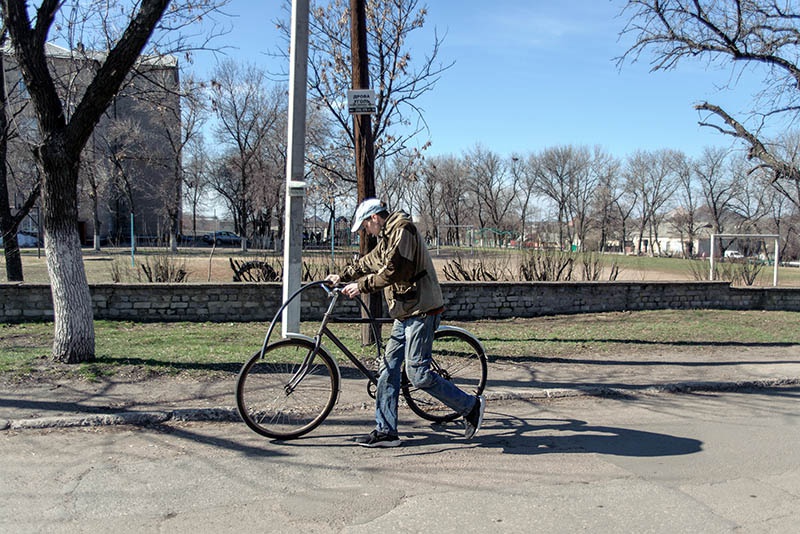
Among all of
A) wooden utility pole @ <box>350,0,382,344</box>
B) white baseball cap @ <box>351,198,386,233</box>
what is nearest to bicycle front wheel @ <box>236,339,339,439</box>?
white baseball cap @ <box>351,198,386,233</box>

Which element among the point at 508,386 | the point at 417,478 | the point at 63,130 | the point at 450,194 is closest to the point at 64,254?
the point at 63,130

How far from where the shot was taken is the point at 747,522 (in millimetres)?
3633

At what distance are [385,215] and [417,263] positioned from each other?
0.50 m

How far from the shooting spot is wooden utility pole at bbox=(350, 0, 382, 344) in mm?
8148

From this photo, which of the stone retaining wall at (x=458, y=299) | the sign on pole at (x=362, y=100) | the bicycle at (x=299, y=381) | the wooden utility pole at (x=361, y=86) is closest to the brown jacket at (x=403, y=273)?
the bicycle at (x=299, y=381)

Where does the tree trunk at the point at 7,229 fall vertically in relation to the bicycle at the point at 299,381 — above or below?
above

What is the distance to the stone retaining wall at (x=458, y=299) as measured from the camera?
11.2 metres

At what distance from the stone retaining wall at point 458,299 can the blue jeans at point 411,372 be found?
6.94 m

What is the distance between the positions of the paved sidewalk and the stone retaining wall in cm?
407

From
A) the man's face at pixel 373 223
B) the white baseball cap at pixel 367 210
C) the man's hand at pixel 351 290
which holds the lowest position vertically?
the man's hand at pixel 351 290

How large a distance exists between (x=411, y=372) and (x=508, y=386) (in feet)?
7.78

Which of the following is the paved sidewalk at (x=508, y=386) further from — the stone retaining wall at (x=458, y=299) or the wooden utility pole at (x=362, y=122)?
the stone retaining wall at (x=458, y=299)

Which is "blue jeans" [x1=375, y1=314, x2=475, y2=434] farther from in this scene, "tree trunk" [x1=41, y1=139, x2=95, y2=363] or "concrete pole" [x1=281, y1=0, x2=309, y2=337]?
"tree trunk" [x1=41, y1=139, x2=95, y2=363]

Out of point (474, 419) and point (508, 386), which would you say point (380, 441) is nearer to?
point (474, 419)
